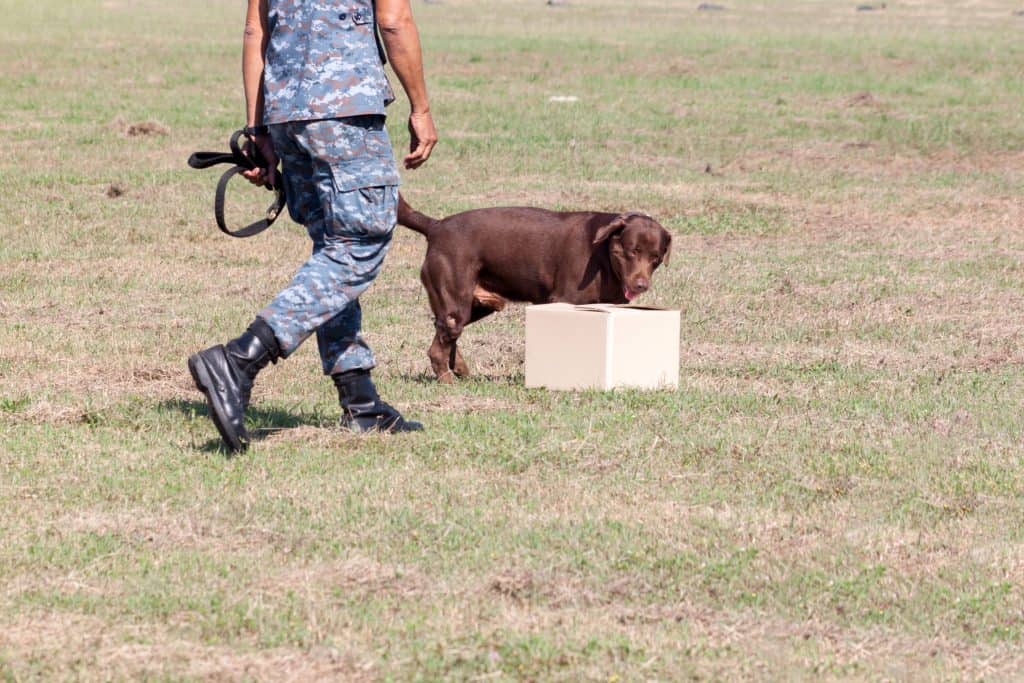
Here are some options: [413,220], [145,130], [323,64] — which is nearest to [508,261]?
[413,220]

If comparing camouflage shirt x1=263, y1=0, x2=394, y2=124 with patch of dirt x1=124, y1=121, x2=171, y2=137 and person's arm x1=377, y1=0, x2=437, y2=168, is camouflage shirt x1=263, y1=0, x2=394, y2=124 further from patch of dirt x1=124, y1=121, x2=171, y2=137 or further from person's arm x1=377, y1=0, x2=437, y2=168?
patch of dirt x1=124, y1=121, x2=171, y2=137

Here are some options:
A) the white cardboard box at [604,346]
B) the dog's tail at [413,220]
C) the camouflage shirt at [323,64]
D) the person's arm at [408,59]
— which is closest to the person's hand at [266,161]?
the camouflage shirt at [323,64]

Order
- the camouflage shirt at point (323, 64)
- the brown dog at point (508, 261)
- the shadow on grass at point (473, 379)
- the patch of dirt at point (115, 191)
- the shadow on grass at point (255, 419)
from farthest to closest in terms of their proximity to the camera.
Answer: the patch of dirt at point (115, 191)
the brown dog at point (508, 261)
the shadow on grass at point (473, 379)
the shadow on grass at point (255, 419)
the camouflage shirt at point (323, 64)

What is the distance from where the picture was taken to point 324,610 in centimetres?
441

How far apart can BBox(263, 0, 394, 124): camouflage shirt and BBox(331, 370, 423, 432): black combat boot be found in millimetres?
1119

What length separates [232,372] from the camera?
569cm

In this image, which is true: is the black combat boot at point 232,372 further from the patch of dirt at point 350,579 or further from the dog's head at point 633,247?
the dog's head at point 633,247

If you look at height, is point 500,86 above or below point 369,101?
below

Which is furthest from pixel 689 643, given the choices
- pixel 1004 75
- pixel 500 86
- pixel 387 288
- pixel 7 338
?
pixel 1004 75

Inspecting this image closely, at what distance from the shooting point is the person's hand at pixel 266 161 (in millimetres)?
6141

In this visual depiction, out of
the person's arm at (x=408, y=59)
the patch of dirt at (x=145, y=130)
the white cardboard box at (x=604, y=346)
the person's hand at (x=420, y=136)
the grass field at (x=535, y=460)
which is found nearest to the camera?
the grass field at (x=535, y=460)

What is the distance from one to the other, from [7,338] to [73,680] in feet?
17.3

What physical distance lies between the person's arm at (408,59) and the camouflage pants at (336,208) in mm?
140

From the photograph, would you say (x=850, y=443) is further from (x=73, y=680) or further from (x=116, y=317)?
(x=116, y=317)
